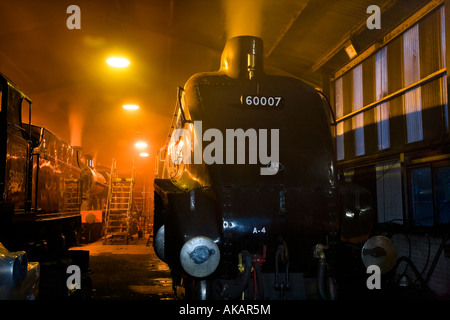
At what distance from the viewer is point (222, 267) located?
432cm

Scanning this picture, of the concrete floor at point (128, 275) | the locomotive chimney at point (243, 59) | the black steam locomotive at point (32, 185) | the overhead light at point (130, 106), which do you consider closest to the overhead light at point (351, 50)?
the locomotive chimney at point (243, 59)

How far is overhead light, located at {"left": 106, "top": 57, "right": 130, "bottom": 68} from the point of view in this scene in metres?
12.9

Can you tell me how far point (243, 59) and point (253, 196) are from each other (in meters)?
2.29

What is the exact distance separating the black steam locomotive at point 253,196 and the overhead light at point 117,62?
27.3 feet

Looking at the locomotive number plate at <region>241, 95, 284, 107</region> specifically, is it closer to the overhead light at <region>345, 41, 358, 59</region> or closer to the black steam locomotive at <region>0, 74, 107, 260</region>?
the black steam locomotive at <region>0, 74, 107, 260</region>

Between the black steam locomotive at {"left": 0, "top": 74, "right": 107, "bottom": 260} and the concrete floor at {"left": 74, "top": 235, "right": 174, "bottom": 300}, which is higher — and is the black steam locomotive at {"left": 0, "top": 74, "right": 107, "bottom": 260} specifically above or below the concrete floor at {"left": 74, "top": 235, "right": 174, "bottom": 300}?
above

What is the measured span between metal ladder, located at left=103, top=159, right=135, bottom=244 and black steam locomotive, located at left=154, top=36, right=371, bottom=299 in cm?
1295

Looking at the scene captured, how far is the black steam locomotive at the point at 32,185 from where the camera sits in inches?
215

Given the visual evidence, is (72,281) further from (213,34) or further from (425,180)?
(213,34)

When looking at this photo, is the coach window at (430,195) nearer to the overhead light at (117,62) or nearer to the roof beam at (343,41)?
the roof beam at (343,41)

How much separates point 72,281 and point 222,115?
356 cm

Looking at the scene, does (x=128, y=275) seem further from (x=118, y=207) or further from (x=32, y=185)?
(x=118, y=207)

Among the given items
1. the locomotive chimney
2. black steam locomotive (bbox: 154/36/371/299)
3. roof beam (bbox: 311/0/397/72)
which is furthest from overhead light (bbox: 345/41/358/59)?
black steam locomotive (bbox: 154/36/371/299)

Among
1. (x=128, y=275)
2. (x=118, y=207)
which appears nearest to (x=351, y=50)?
(x=128, y=275)
